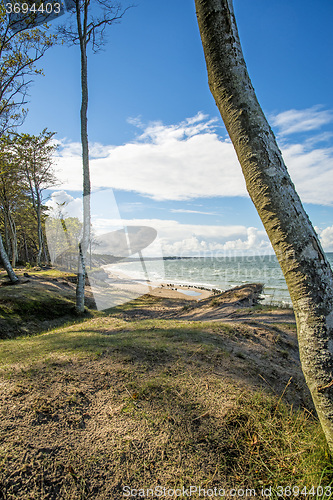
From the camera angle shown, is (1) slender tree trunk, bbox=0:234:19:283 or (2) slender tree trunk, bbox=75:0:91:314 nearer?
(2) slender tree trunk, bbox=75:0:91:314

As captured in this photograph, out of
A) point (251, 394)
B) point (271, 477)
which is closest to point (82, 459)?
point (271, 477)

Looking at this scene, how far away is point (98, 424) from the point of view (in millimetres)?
2580

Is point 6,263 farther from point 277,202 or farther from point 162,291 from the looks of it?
point 162,291

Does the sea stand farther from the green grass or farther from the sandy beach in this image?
the green grass

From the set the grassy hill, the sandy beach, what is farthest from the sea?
the grassy hill

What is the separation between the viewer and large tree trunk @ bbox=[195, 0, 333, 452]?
7.04 feet

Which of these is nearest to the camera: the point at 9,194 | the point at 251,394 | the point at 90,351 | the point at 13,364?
the point at 251,394

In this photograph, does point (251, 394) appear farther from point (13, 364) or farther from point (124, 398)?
point (13, 364)

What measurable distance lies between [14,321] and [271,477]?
9.59 meters

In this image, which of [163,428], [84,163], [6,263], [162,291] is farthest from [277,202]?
[162,291]

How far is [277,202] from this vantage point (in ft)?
7.28

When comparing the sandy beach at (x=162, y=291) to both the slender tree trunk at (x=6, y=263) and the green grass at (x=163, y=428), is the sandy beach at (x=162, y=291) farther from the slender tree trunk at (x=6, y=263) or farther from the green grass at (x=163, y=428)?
the green grass at (x=163, y=428)

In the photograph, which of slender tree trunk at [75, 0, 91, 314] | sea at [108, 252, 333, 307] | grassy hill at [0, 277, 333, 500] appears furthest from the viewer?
sea at [108, 252, 333, 307]

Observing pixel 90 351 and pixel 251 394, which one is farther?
pixel 90 351
